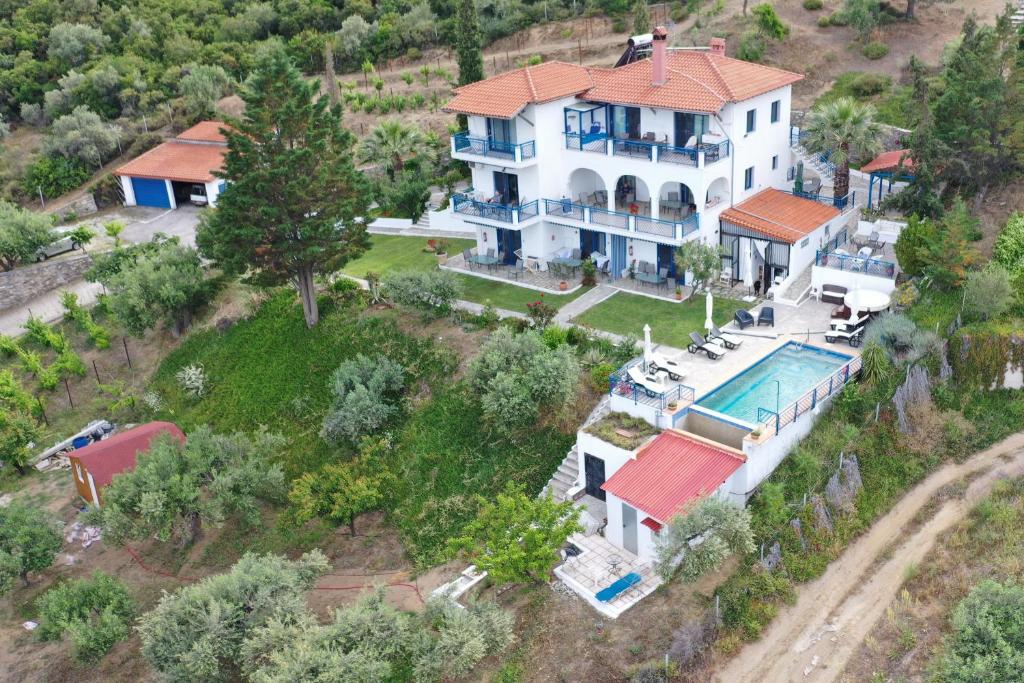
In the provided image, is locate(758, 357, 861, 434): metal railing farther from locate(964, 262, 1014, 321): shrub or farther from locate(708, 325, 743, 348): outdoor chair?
locate(964, 262, 1014, 321): shrub

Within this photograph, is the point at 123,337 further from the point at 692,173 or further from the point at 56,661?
the point at 692,173

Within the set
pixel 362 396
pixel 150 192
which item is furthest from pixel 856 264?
pixel 150 192

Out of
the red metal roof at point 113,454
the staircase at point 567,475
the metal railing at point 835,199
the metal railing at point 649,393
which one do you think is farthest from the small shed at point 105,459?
the metal railing at point 835,199

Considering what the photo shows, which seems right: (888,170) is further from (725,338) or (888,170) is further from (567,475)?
(567,475)

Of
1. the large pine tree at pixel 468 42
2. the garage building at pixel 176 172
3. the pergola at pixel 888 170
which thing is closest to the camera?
the pergola at pixel 888 170

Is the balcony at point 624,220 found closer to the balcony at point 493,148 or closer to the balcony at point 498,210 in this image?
the balcony at point 498,210
